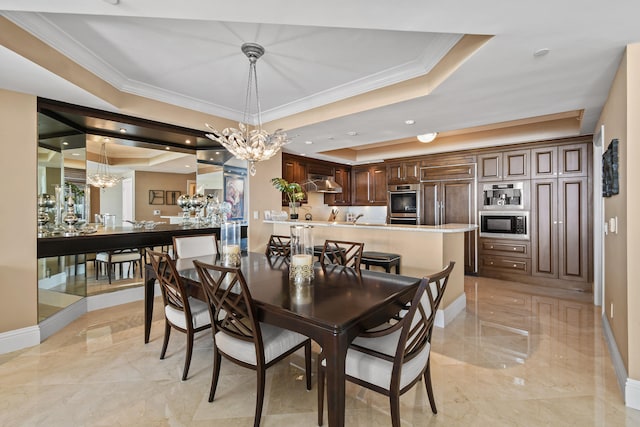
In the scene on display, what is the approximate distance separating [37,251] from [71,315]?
0.88 m

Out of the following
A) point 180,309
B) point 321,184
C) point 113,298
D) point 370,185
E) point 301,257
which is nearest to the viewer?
point 301,257

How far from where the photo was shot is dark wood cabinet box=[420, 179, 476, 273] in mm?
5254

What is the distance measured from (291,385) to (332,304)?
0.92m

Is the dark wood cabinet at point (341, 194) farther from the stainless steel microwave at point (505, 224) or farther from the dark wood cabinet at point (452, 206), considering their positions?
the stainless steel microwave at point (505, 224)

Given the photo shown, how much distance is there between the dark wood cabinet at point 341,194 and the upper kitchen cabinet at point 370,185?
16cm

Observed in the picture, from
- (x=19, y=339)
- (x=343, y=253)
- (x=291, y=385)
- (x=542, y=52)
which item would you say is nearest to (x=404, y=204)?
(x=343, y=253)

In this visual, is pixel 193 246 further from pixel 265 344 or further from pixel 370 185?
pixel 370 185

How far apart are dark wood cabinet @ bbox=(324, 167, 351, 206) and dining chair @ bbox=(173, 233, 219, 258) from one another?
12.6ft

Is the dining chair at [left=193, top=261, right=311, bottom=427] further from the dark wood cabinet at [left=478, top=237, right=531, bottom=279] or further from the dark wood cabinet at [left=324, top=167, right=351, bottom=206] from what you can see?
the dark wood cabinet at [left=324, top=167, right=351, bottom=206]

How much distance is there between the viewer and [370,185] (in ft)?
22.2

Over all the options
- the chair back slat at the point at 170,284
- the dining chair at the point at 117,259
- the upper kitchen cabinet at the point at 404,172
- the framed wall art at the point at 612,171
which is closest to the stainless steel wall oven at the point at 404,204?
the upper kitchen cabinet at the point at 404,172

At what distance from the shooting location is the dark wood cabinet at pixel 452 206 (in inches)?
207

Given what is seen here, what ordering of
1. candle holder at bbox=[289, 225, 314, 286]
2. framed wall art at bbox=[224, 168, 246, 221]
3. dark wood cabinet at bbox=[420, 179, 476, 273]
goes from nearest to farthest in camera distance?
candle holder at bbox=[289, 225, 314, 286] → framed wall art at bbox=[224, 168, 246, 221] → dark wood cabinet at bbox=[420, 179, 476, 273]

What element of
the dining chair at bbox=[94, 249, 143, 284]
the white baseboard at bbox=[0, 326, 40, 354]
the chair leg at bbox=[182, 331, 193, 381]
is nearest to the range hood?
the dining chair at bbox=[94, 249, 143, 284]
